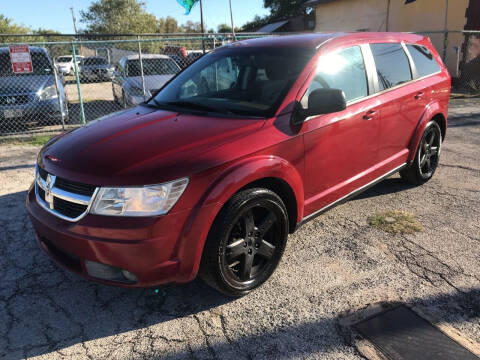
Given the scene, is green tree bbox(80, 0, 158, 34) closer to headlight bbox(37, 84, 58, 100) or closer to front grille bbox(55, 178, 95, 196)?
headlight bbox(37, 84, 58, 100)

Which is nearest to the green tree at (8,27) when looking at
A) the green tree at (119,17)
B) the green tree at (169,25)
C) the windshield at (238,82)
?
the green tree at (119,17)

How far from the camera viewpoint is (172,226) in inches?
90.1

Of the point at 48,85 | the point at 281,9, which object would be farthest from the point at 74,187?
the point at 281,9

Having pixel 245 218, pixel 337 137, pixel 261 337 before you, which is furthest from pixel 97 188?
pixel 337 137

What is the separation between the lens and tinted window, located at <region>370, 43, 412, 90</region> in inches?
151

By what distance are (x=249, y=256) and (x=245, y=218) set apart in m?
0.29

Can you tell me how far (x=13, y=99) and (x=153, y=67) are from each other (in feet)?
11.3

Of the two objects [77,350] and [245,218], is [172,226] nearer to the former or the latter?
[245,218]

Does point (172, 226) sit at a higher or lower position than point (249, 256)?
higher

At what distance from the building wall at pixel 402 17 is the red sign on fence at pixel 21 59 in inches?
404

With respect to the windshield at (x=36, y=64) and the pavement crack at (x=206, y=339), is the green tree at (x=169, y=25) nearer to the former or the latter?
the windshield at (x=36, y=64)

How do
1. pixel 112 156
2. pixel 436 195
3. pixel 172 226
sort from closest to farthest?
pixel 172 226
pixel 112 156
pixel 436 195

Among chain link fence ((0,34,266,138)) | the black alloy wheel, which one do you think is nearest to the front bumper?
the black alloy wheel

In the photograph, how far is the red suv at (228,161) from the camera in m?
2.30
